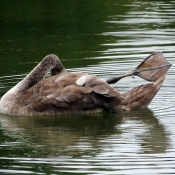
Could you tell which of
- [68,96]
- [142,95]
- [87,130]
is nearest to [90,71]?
[142,95]

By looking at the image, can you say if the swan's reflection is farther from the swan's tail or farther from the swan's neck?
the swan's neck

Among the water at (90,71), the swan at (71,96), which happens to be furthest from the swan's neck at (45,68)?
the water at (90,71)

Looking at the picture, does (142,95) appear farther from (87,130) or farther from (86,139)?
(86,139)

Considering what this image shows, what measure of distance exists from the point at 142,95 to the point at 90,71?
2.44 m

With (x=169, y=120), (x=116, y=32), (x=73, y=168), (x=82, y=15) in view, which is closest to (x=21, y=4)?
(x=82, y=15)

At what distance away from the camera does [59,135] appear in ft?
39.9

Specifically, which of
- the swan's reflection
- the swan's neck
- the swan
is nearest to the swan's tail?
the swan

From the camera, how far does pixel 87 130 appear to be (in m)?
12.5

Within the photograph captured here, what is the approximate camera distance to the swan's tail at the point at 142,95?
1343 centimetres

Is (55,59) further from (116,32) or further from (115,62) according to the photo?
(116,32)

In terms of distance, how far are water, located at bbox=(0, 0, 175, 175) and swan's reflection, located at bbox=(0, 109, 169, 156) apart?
0.5 inches

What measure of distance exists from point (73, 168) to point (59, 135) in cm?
193

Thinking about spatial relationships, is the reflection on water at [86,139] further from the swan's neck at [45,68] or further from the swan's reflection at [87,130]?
the swan's neck at [45,68]

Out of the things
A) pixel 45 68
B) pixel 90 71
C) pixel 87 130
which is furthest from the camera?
pixel 90 71
